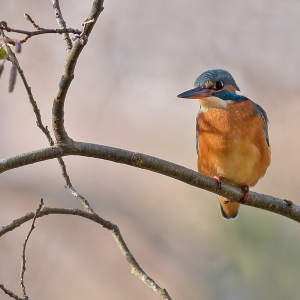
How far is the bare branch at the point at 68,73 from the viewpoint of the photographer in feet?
2.60

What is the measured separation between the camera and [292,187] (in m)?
2.53

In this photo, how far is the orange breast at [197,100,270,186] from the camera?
152 cm

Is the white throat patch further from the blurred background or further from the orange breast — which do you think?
the blurred background

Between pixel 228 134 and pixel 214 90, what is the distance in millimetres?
180

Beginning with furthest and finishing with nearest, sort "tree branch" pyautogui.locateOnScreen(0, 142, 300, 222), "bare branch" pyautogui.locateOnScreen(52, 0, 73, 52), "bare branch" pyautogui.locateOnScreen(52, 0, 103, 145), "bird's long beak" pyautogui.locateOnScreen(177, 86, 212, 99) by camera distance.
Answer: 1. "bird's long beak" pyautogui.locateOnScreen(177, 86, 212, 99)
2. "bare branch" pyautogui.locateOnScreen(52, 0, 73, 52)
3. "tree branch" pyautogui.locateOnScreen(0, 142, 300, 222)
4. "bare branch" pyautogui.locateOnScreen(52, 0, 103, 145)

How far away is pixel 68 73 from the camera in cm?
85

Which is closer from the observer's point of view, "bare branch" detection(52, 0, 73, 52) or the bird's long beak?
"bare branch" detection(52, 0, 73, 52)

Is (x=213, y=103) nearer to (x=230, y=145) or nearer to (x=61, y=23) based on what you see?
(x=230, y=145)

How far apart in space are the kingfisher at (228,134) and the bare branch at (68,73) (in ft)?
2.06

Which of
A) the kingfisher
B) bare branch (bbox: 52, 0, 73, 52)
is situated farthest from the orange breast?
bare branch (bbox: 52, 0, 73, 52)

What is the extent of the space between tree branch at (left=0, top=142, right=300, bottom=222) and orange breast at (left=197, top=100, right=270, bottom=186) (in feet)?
0.74

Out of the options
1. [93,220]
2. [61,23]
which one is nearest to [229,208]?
[93,220]

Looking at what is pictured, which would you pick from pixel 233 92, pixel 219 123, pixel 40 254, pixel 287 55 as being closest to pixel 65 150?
pixel 219 123

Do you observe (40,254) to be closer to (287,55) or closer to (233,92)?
(233,92)
